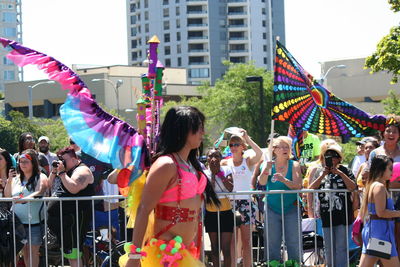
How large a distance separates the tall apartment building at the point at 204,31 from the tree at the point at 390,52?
311 ft

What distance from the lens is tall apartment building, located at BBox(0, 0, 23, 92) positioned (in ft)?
438

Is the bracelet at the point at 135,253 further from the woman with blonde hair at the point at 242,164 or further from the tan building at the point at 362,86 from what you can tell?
the tan building at the point at 362,86

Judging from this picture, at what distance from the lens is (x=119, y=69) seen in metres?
80.4

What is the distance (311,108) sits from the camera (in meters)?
8.59

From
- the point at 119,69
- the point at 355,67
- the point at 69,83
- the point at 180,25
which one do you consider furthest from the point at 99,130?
the point at 180,25

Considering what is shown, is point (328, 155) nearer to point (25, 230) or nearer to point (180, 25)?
point (25, 230)

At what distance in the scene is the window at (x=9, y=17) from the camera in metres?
135

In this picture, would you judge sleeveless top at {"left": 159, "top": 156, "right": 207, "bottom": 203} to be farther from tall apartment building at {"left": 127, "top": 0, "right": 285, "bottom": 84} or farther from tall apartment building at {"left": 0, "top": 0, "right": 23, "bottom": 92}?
tall apartment building at {"left": 0, "top": 0, "right": 23, "bottom": 92}

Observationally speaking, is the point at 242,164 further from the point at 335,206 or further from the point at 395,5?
the point at 395,5

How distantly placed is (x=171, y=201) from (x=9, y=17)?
136 m

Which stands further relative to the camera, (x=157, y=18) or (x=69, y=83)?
(x=157, y=18)

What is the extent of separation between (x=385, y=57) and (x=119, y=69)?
62.6 metres

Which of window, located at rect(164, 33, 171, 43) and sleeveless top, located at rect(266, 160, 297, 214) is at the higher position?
window, located at rect(164, 33, 171, 43)

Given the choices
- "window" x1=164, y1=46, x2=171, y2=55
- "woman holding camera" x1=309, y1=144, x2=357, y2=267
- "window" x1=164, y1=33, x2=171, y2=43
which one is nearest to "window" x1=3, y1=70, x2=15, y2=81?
"window" x1=164, y1=46, x2=171, y2=55
